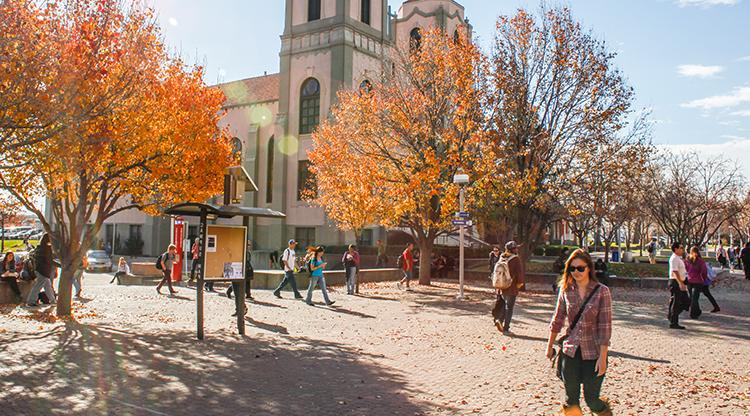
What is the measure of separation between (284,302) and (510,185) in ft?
26.4

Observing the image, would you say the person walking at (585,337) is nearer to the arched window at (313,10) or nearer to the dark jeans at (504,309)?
the dark jeans at (504,309)

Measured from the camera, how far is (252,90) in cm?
4553

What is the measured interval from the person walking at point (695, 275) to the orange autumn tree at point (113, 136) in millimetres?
11021

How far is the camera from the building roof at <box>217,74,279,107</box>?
142 feet

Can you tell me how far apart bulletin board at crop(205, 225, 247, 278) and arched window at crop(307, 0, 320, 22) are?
3091cm

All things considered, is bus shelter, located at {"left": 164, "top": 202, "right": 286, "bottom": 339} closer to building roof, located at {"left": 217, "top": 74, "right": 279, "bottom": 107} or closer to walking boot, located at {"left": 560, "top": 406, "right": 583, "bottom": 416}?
walking boot, located at {"left": 560, "top": 406, "right": 583, "bottom": 416}

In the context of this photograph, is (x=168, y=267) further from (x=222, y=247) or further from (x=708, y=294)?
(x=708, y=294)

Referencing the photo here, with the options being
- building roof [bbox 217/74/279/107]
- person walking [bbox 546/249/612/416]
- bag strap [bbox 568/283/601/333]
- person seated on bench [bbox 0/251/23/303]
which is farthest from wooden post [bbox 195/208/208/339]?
building roof [bbox 217/74/279/107]

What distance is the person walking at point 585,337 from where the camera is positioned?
4.93m

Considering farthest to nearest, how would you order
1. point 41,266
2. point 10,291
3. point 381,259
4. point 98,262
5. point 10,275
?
point 98,262 → point 381,259 → point 10,291 → point 10,275 → point 41,266

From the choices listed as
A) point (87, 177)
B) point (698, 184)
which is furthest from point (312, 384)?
point (698, 184)

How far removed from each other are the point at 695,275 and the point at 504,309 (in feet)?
16.7

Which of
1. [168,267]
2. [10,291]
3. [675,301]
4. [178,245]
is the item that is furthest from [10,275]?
[675,301]

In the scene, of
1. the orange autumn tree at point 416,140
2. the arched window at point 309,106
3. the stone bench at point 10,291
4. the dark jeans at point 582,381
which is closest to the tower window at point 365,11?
the arched window at point 309,106
